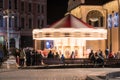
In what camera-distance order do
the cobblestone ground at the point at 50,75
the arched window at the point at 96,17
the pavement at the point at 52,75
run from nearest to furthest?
the pavement at the point at 52,75 < the cobblestone ground at the point at 50,75 < the arched window at the point at 96,17

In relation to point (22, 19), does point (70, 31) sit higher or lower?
lower

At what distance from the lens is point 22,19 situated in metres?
90.5

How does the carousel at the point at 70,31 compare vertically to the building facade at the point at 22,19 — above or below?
below

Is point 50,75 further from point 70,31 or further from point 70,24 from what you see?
point 70,24

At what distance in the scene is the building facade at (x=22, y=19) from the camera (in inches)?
3351

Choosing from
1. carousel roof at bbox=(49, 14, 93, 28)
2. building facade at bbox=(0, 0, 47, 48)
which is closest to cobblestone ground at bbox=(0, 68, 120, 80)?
carousel roof at bbox=(49, 14, 93, 28)

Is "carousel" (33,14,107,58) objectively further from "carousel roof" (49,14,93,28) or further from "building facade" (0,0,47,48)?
"building facade" (0,0,47,48)

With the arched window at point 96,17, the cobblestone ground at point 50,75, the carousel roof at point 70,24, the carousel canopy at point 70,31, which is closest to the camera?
the cobblestone ground at point 50,75

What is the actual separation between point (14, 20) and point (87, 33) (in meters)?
47.4

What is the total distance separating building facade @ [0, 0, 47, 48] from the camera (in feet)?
279

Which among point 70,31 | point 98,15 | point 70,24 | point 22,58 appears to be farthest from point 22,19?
point 22,58

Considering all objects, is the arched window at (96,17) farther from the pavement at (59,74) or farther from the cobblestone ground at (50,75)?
the cobblestone ground at (50,75)

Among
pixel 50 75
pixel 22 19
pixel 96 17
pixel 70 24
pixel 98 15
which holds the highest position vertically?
pixel 22 19

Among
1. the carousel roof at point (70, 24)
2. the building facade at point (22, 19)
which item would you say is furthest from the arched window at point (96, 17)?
the building facade at point (22, 19)
